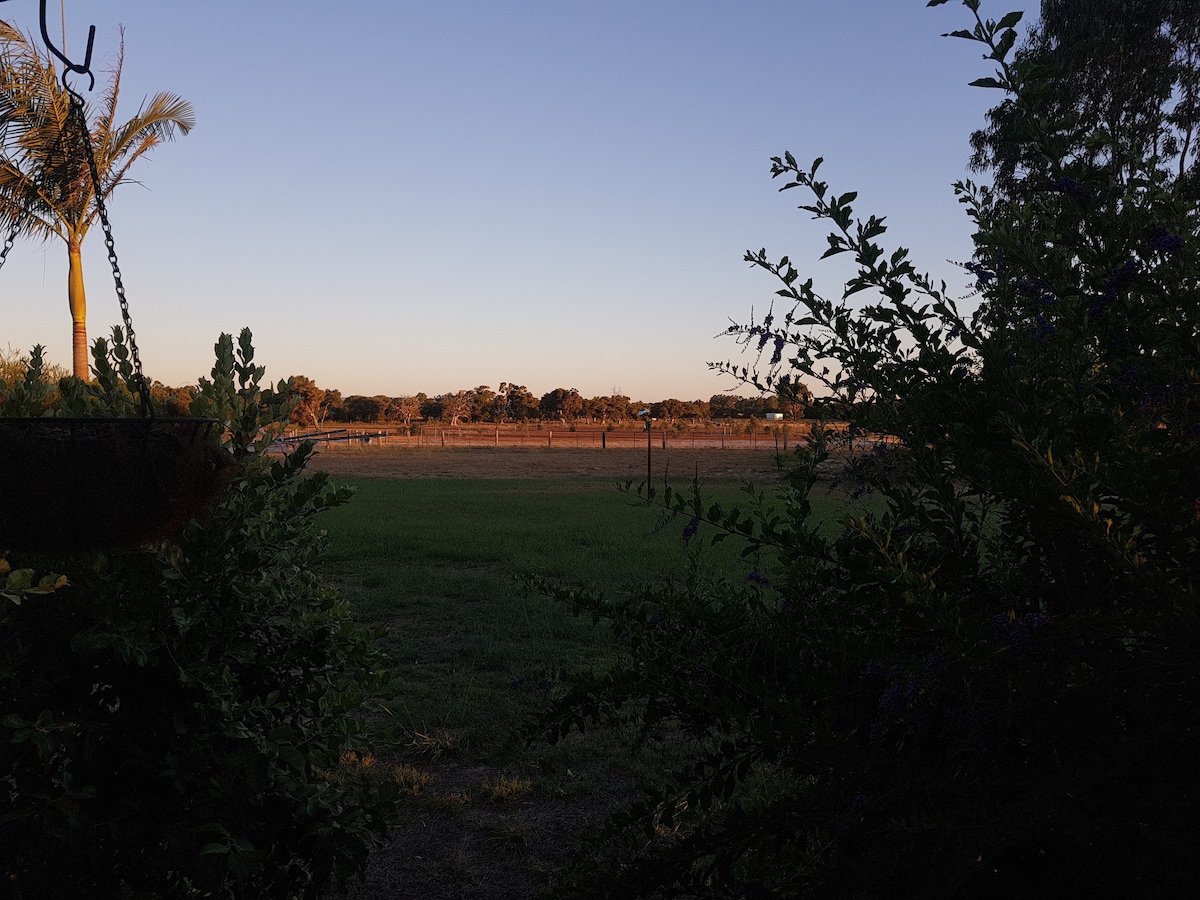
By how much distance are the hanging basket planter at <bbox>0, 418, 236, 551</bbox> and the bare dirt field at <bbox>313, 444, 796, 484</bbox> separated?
2358 cm

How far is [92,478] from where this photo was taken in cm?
182

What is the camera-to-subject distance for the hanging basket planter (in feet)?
5.90

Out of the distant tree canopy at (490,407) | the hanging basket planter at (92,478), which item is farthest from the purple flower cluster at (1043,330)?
the distant tree canopy at (490,407)

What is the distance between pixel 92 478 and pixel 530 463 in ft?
116

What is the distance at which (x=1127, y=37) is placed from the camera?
821 inches

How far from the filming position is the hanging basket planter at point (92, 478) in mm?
1797

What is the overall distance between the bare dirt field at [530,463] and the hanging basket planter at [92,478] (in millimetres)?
23581

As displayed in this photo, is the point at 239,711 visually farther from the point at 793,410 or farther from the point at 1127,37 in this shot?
the point at 1127,37

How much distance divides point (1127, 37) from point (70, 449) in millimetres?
25578

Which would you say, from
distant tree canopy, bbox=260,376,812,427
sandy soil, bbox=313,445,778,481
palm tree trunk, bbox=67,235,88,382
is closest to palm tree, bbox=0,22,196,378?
palm tree trunk, bbox=67,235,88,382

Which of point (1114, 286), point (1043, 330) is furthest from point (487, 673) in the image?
point (1114, 286)

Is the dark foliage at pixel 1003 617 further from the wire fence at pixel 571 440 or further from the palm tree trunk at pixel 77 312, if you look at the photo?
the wire fence at pixel 571 440

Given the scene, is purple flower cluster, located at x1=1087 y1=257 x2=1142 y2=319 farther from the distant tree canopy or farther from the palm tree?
the distant tree canopy

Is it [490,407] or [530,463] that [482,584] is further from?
[490,407]
